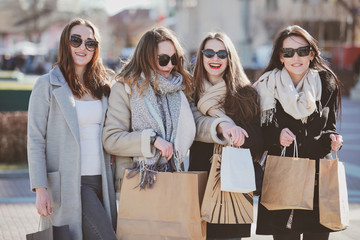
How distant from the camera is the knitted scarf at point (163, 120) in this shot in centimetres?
368

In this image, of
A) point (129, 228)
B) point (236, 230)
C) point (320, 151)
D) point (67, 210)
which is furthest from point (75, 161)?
point (320, 151)

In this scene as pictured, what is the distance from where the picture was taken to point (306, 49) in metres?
4.03

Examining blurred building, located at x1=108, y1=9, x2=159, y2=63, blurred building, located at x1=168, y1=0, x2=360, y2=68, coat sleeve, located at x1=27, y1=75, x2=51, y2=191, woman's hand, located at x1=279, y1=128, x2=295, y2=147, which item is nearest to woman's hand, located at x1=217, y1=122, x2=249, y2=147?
woman's hand, located at x1=279, y1=128, x2=295, y2=147

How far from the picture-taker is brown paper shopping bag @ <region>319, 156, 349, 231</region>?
3840mm

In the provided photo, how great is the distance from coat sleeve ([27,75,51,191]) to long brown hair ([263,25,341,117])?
1725 mm

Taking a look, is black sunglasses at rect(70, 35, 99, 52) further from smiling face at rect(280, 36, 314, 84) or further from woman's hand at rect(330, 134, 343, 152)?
woman's hand at rect(330, 134, 343, 152)

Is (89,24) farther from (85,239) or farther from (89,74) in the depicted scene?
(85,239)

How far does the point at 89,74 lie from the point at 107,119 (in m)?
0.41

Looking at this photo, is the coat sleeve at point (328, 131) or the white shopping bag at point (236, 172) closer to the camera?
the white shopping bag at point (236, 172)

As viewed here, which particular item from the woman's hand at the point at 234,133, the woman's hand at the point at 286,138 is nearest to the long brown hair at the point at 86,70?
the woman's hand at the point at 234,133

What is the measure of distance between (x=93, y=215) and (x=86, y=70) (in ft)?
3.46

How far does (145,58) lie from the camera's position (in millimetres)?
3768

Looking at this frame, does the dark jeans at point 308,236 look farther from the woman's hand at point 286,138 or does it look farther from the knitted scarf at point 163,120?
the knitted scarf at point 163,120

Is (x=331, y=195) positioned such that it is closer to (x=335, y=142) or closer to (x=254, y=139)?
(x=335, y=142)
